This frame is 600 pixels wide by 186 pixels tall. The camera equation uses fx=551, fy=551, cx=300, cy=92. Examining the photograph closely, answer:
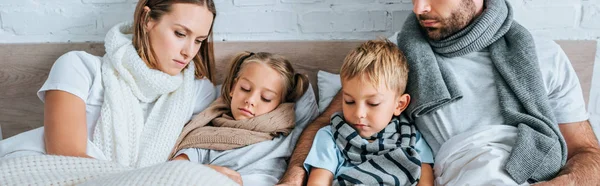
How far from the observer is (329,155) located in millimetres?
1380

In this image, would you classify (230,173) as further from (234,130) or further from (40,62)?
(40,62)

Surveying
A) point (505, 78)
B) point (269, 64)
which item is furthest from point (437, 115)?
point (269, 64)

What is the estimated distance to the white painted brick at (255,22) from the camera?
1772mm

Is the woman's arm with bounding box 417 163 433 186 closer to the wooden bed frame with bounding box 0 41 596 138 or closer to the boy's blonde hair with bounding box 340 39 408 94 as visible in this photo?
the boy's blonde hair with bounding box 340 39 408 94

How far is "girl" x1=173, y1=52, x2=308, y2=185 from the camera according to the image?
149 cm

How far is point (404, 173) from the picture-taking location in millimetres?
1317

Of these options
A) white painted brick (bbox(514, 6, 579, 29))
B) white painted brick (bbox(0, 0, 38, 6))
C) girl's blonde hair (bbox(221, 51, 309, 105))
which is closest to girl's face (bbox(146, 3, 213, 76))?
girl's blonde hair (bbox(221, 51, 309, 105))

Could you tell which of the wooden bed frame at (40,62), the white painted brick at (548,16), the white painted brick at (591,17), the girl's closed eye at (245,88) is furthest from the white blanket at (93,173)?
the white painted brick at (591,17)

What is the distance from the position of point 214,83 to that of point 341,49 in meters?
0.42

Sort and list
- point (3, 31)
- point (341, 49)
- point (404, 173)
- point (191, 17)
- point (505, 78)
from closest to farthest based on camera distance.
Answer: point (404, 173) < point (505, 78) < point (191, 17) < point (341, 49) < point (3, 31)

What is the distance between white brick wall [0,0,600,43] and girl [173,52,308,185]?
0.76ft

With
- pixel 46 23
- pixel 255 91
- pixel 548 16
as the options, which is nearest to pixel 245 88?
pixel 255 91

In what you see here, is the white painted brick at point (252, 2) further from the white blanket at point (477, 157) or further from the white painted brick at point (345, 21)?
the white blanket at point (477, 157)

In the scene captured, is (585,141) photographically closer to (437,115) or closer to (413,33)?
(437,115)
